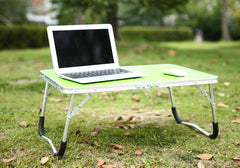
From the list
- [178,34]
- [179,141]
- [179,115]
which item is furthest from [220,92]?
[178,34]

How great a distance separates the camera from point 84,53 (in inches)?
105

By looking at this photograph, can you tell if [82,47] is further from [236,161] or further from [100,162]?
[236,161]

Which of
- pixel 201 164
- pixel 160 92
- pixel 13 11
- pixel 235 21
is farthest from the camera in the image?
pixel 235 21

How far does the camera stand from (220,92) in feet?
15.1

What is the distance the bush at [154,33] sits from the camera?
54.7ft

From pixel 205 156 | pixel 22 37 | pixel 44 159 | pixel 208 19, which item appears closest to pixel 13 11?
pixel 22 37

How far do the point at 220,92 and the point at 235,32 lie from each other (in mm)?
21435

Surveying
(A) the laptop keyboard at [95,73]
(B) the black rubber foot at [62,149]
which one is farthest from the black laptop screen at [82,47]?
(B) the black rubber foot at [62,149]

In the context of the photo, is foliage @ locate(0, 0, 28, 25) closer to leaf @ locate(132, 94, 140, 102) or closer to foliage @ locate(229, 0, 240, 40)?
leaf @ locate(132, 94, 140, 102)

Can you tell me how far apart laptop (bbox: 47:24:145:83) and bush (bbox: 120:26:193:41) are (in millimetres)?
12883

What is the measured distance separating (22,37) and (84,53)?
10724 millimetres

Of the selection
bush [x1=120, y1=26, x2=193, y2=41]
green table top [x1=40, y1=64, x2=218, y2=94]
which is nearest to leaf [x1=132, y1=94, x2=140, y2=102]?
green table top [x1=40, y1=64, x2=218, y2=94]

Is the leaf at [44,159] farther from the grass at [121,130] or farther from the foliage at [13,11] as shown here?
the foliage at [13,11]

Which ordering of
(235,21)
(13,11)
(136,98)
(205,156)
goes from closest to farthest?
(205,156) → (136,98) → (13,11) → (235,21)
